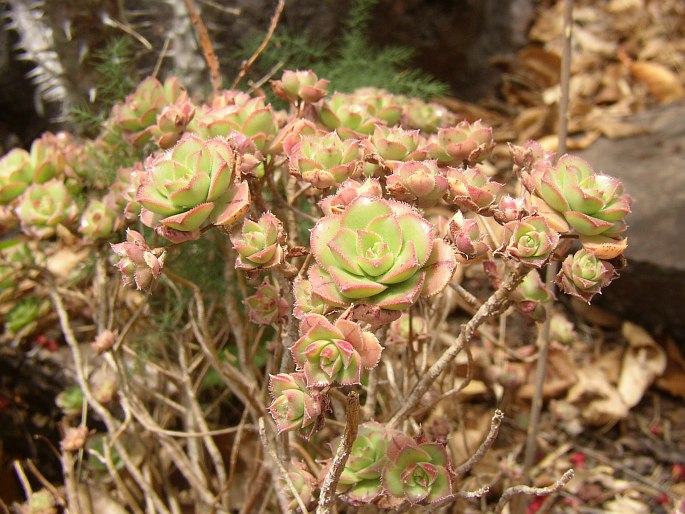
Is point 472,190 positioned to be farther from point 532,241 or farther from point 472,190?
point 532,241

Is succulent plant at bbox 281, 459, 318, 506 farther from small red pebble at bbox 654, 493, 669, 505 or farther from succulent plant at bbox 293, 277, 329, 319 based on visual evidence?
small red pebble at bbox 654, 493, 669, 505

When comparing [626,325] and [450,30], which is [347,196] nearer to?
[626,325]

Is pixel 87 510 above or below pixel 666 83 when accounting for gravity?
below

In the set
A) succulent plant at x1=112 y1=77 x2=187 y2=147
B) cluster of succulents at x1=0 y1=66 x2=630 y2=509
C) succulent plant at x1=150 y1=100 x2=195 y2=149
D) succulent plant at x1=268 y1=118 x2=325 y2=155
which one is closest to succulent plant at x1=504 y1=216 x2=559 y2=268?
cluster of succulents at x1=0 y1=66 x2=630 y2=509

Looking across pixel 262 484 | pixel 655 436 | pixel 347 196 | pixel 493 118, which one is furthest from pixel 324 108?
pixel 493 118

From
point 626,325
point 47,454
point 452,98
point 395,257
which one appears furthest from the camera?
point 452,98
